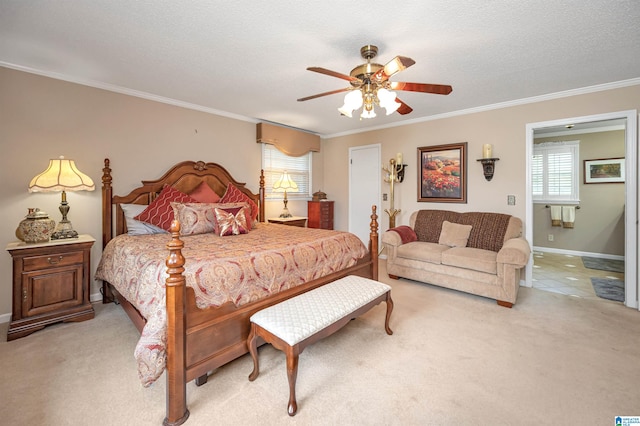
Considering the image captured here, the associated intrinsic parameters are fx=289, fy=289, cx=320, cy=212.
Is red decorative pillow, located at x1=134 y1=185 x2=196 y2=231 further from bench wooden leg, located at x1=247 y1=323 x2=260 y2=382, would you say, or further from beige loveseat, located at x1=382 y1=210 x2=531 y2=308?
beige loveseat, located at x1=382 y1=210 x2=531 y2=308

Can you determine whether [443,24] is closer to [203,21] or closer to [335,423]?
[203,21]

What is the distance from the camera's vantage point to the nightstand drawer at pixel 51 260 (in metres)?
2.57

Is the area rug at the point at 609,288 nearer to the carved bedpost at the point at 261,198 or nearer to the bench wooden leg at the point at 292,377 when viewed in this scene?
the bench wooden leg at the point at 292,377

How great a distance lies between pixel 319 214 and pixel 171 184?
2726 mm

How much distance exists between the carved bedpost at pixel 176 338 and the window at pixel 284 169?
364 cm

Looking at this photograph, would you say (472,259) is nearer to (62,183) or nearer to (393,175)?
(393,175)

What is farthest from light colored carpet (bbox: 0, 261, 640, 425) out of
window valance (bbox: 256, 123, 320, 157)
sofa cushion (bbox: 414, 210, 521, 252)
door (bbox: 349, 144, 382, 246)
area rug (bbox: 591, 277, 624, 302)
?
window valance (bbox: 256, 123, 320, 157)

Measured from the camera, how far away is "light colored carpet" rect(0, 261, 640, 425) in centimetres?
168

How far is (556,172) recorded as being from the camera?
5934mm

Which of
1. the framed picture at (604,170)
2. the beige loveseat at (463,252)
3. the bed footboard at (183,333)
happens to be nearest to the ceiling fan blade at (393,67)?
the bed footboard at (183,333)

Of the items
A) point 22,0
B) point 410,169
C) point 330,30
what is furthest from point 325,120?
point 22,0

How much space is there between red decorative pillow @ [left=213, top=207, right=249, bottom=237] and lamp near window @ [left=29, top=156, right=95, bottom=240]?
51.2 inches

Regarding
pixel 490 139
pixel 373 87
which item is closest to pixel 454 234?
pixel 490 139

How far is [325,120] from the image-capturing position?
4.98 m
